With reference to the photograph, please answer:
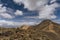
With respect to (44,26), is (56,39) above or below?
below

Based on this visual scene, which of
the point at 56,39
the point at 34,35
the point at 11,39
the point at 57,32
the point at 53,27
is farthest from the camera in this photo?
the point at 53,27

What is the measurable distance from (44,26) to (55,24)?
12666mm

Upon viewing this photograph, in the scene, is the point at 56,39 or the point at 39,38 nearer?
the point at 39,38

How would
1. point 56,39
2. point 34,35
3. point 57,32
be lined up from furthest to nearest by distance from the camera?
point 57,32 < point 56,39 < point 34,35

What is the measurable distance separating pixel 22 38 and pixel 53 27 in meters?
55.2

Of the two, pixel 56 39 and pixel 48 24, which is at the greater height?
pixel 48 24

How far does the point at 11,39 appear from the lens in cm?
9212

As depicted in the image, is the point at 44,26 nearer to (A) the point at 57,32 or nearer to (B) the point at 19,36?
(A) the point at 57,32

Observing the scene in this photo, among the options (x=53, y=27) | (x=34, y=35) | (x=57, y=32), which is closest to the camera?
(x=34, y=35)

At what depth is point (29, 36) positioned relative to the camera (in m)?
96.6

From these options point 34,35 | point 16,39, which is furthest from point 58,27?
point 16,39

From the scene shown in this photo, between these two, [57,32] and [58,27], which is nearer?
[57,32]

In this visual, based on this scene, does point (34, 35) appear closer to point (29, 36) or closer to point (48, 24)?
point (29, 36)

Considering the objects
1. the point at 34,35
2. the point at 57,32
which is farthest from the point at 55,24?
the point at 34,35
